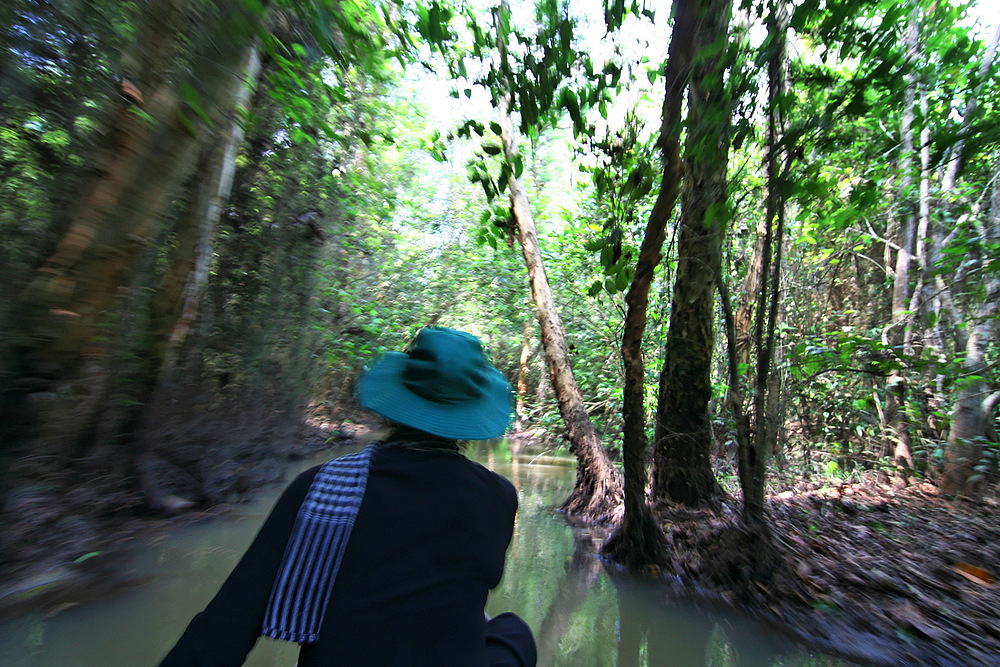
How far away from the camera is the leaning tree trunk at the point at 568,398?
6961 millimetres

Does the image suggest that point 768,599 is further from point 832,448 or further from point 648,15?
point 832,448

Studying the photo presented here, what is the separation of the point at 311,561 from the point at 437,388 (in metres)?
0.47

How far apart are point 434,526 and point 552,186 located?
682 inches

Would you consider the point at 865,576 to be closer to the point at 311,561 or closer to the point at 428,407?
the point at 428,407

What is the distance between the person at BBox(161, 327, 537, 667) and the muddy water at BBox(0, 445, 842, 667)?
260 centimetres

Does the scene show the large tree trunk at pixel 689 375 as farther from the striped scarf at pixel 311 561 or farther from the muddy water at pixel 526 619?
the striped scarf at pixel 311 561

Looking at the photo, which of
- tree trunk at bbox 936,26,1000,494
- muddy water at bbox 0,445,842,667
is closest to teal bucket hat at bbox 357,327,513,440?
muddy water at bbox 0,445,842,667

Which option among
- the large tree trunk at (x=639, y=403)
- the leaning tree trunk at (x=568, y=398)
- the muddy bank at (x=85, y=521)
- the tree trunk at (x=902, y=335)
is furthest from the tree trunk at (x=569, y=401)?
the muddy bank at (x=85, y=521)

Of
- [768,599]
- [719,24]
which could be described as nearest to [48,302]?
[719,24]

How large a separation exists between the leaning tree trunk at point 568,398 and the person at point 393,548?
5.65 meters

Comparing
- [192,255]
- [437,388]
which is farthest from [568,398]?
[437,388]

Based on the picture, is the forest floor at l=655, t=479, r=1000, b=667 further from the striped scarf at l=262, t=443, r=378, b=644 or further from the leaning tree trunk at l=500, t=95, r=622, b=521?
the striped scarf at l=262, t=443, r=378, b=644

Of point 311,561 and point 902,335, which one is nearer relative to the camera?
point 311,561

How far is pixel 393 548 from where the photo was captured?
46.9 inches
